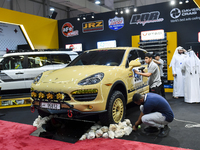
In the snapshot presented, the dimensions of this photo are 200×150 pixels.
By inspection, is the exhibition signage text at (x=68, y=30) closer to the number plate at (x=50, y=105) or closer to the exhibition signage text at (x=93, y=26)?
the exhibition signage text at (x=93, y=26)

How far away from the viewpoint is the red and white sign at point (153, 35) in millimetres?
8961

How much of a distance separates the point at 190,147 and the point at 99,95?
150 centimetres

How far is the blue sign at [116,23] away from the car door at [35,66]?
507 cm

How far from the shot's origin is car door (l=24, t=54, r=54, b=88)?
6.75m

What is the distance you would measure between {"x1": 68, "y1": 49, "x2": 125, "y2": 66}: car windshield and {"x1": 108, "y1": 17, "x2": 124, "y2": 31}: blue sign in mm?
6604

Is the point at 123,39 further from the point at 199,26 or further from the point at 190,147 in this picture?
the point at 190,147

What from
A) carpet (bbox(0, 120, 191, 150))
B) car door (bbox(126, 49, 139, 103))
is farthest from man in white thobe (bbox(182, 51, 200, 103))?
carpet (bbox(0, 120, 191, 150))

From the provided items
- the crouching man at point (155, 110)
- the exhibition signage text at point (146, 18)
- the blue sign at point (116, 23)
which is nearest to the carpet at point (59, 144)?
the crouching man at point (155, 110)

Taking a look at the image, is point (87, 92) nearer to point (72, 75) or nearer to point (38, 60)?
point (72, 75)

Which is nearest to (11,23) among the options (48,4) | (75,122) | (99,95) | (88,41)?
(88,41)

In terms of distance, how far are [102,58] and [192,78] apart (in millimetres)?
3263

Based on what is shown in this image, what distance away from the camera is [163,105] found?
3299 millimetres

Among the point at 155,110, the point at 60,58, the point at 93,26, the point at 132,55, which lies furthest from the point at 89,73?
the point at 93,26

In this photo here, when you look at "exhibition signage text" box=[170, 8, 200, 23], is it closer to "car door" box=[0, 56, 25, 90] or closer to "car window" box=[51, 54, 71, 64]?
"car window" box=[51, 54, 71, 64]
